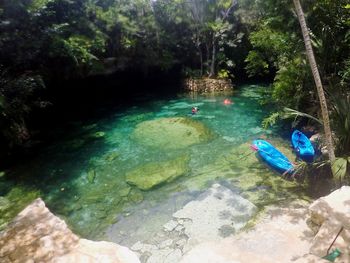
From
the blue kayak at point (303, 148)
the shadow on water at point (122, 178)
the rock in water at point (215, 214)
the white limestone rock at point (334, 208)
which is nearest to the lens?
the white limestone rock at point (334, 208)

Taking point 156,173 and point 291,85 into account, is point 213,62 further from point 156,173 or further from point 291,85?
point 156,173

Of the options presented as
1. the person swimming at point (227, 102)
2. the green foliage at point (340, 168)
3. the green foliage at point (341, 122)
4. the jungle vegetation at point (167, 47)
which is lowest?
the person swimming at point (227, 102)

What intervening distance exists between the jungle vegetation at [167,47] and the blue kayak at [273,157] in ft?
2.98

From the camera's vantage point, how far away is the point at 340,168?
5.86 m

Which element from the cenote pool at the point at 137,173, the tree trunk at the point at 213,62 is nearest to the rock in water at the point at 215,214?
the cenote pool at the point at 137,173

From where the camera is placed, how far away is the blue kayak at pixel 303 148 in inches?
318

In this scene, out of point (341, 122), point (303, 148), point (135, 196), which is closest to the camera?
point (341, 122)

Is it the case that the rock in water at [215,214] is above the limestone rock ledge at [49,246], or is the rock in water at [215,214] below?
below

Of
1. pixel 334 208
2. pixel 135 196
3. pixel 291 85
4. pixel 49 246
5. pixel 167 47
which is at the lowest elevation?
pixel 135 196

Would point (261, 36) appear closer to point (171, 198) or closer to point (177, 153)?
point (177, 153)

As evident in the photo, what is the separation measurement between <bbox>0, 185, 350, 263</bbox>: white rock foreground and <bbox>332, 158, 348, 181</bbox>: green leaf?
1.48 ft

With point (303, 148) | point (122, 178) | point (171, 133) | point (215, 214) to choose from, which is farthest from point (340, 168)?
point (171, 133)

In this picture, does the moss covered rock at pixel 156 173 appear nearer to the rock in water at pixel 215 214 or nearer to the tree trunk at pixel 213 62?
the rock in water at pixel 215 214

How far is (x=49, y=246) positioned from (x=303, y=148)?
22.3ft
